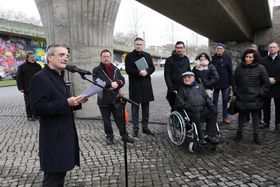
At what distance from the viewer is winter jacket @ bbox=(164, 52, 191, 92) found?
5.50 meters

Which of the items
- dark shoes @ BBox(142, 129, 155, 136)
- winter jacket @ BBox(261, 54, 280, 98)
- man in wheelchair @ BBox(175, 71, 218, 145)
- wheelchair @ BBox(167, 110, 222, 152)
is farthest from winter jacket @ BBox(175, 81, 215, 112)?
winter jacket @ BBox(261, 54, 280, 98)

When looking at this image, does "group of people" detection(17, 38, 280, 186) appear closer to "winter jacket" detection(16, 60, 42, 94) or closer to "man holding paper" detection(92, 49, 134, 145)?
"man holding paper" detection(92, 49, 134, 145)

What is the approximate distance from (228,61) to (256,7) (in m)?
8.58

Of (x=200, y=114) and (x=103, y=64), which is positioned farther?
(x=103, y=64)

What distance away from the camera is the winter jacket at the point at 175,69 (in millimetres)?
5500

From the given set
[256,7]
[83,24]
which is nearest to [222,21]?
[256,7]

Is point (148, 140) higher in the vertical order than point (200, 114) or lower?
→ lower

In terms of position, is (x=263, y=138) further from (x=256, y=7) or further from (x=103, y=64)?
(x=256, y=7)

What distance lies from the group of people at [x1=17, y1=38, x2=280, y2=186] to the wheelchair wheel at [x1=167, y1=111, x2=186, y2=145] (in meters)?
0.18

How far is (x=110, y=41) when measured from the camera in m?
7.75

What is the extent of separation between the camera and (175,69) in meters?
5.53

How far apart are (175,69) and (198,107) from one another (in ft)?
4.00

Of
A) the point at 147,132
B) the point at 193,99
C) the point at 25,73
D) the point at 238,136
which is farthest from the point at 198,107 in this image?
the point at 25,73

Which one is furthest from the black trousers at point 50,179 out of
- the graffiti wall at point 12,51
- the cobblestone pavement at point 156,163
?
the graffiti wall at point 12,51
